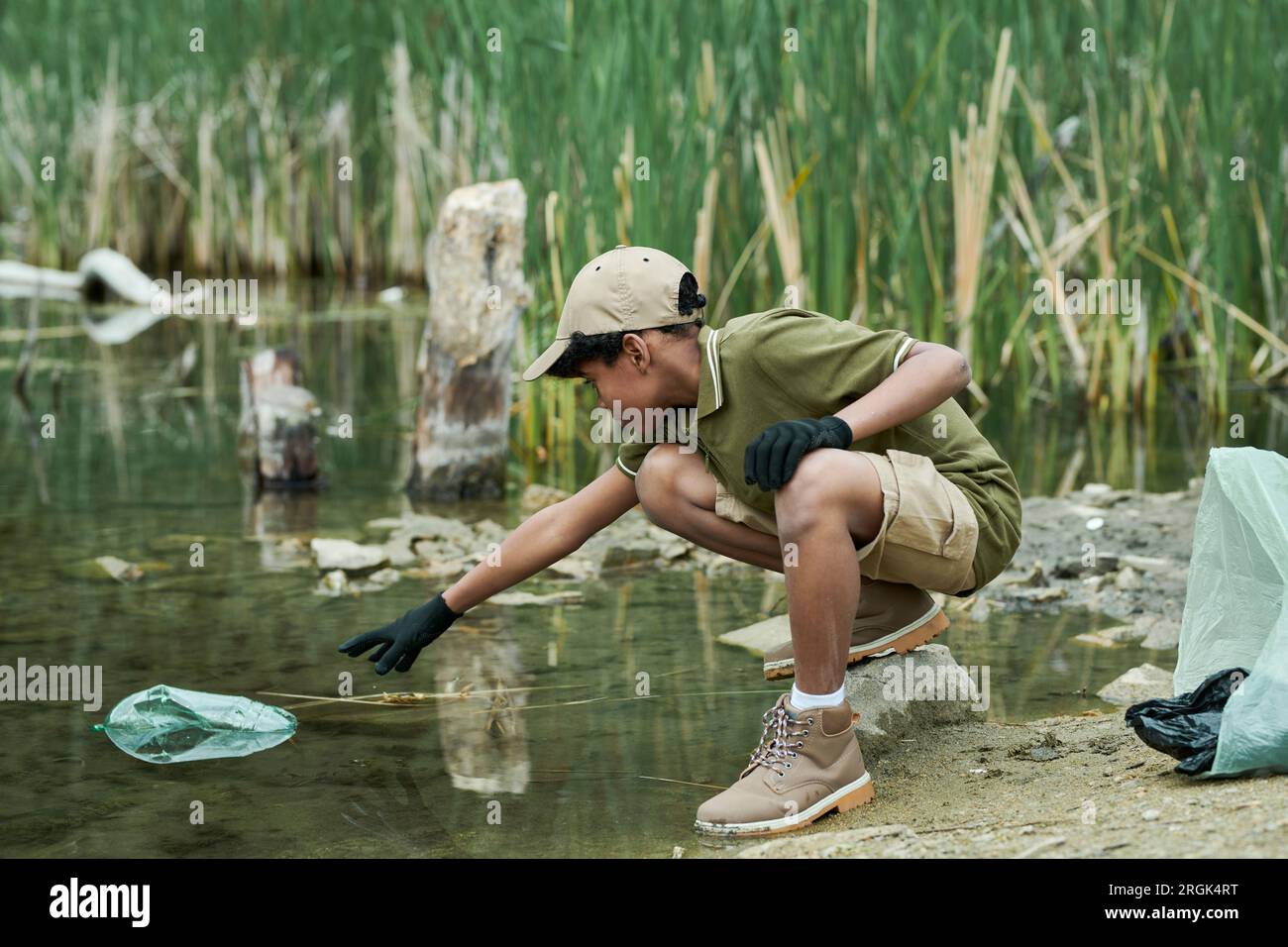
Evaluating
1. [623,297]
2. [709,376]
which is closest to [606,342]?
[623,297]

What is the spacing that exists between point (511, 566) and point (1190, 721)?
43.1 inches

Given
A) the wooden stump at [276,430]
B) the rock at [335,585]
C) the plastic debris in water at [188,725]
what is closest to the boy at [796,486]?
the plastic debris in water at [188,725]

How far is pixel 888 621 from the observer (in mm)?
2867

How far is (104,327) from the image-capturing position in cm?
864

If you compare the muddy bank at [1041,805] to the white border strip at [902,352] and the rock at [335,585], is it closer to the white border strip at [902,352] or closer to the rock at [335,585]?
the white border strip at [902,352]

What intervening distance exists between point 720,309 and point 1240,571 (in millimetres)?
2900

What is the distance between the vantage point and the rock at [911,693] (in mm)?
2842

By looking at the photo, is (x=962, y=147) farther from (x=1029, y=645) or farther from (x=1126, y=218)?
(x=1029, y=645)

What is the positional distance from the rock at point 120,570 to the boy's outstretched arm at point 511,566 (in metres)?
1.41

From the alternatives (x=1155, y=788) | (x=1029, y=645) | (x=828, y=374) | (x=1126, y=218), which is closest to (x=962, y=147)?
(x=1126, y=218)

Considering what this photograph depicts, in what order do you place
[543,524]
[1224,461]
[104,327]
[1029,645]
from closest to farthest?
[1224,461] → [543,524] → [1029,645] → [104,327]

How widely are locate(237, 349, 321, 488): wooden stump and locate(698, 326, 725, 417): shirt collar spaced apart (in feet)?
8.68

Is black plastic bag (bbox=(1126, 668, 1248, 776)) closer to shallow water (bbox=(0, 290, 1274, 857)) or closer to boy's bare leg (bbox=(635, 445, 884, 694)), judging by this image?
boy's bare leg (bbox=(635, 445, 884, 694))

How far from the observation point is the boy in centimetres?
247
